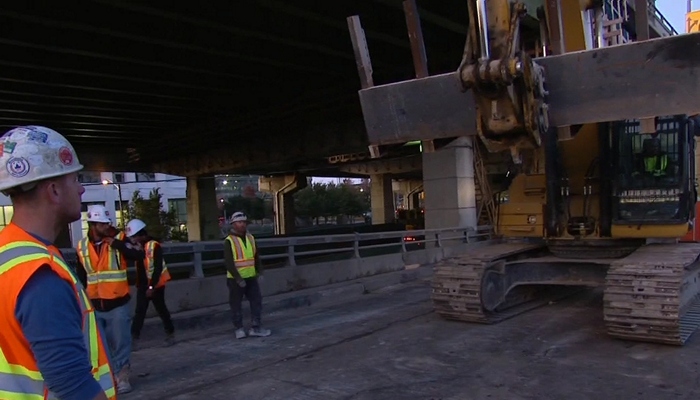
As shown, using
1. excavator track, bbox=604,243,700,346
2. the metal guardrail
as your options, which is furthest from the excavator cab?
the metal guardrail

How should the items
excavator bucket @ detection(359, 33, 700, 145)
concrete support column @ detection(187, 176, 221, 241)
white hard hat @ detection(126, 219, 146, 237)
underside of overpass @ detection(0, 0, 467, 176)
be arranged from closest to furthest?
excavator bucket @ detection(359, 33, 700, 145) → white hard hat @ detection(126, 219, 146, 237) → underside of overpass @ detection(0, 0, 467, 176) → concrete support column @ detection(187, 176, 221, 241)

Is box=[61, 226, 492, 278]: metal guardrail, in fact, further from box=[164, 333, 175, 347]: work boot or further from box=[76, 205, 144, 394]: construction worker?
box=[76, 205, 144, 394]: construction worker

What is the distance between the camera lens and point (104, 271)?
610 centimetres

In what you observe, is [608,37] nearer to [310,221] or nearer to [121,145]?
[121,145]

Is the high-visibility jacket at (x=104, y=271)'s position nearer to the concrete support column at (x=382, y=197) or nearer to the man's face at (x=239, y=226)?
the man's face at (x=239, y=226)

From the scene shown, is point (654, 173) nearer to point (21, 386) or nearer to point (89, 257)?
point (89, 257)

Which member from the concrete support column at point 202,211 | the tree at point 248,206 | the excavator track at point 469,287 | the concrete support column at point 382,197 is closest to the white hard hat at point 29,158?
the excavator track at point 469,287

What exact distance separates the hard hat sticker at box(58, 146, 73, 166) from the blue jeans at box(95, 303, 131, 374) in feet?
14.3

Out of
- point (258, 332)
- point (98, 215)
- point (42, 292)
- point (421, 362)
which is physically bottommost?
point (421, 362)

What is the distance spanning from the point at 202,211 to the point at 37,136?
3543 centimetres

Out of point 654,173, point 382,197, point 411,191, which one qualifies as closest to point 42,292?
point 654,173

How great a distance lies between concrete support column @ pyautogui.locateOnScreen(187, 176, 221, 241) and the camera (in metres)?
35.6

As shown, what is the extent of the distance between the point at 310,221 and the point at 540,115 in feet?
261

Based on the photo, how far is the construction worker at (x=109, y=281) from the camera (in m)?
6.02
